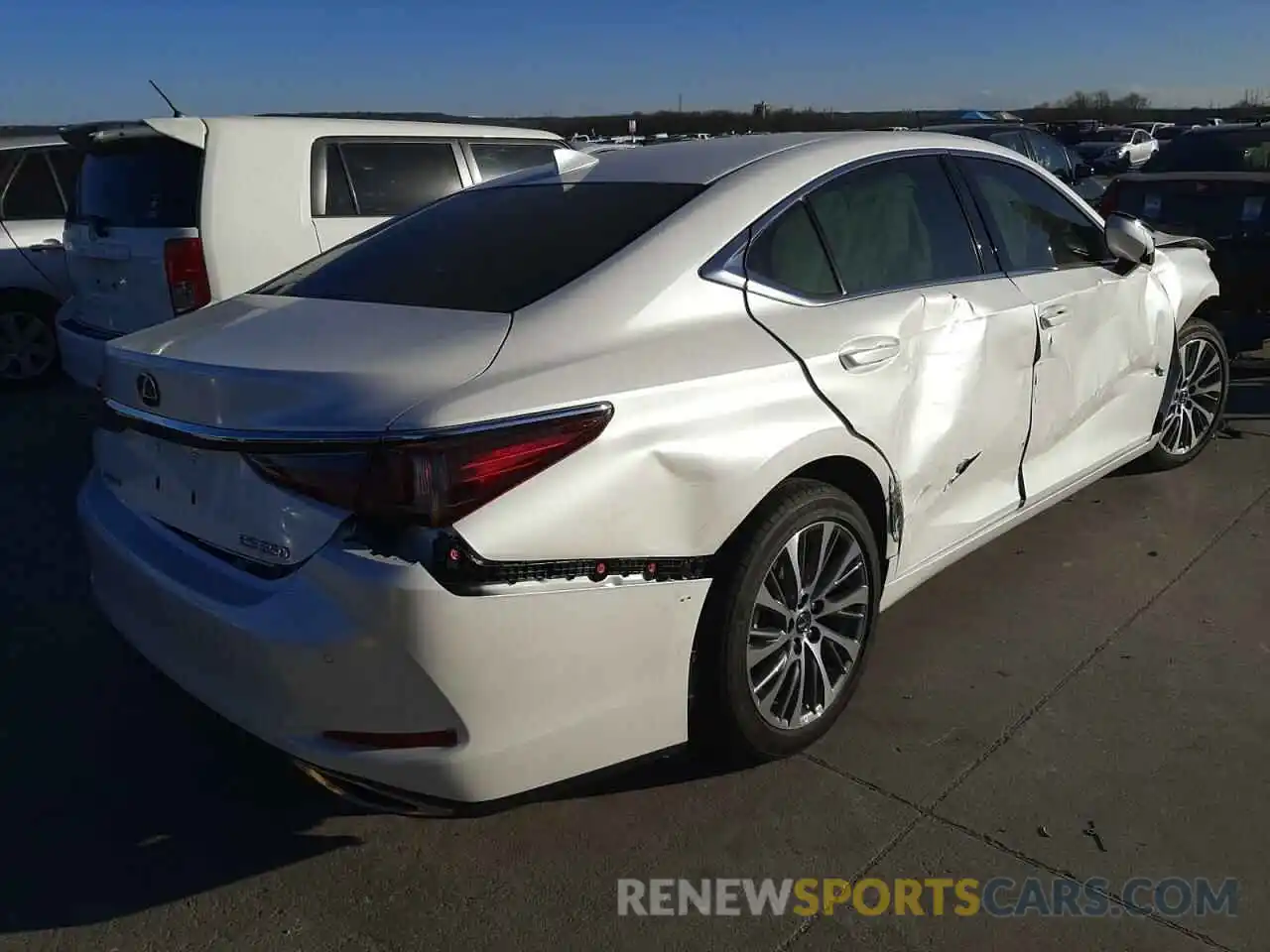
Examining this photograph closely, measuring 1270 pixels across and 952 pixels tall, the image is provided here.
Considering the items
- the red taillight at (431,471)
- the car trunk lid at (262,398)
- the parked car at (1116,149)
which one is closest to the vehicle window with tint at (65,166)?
the car trunk lid at (262,398)

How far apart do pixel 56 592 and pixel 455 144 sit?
13.6 ft

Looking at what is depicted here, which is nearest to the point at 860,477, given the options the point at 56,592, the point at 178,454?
the point at 178,454

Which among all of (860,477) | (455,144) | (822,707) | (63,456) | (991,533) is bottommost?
(63,456)

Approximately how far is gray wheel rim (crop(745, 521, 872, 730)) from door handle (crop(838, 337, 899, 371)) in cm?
44

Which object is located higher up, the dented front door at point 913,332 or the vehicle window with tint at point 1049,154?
the vehicle window with tint at point 1049,154

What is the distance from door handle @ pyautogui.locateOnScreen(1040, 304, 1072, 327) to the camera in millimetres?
3641

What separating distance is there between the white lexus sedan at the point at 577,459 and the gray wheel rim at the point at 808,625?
0.04 feet

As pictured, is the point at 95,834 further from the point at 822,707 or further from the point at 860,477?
the point at 860,477

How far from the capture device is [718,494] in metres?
2.44

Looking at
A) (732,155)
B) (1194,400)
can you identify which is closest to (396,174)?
(732,155)

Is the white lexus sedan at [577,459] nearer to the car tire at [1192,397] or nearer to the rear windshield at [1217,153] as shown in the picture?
the car tire at [1192,397]

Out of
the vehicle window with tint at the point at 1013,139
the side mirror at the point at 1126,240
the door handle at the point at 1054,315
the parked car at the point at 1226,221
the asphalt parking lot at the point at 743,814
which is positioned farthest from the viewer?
the vehicle window with tint at the point at 1013,139

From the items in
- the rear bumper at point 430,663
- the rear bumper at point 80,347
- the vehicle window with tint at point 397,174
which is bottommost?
the rear bumper at point 80,347

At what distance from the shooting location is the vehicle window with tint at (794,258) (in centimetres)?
284
